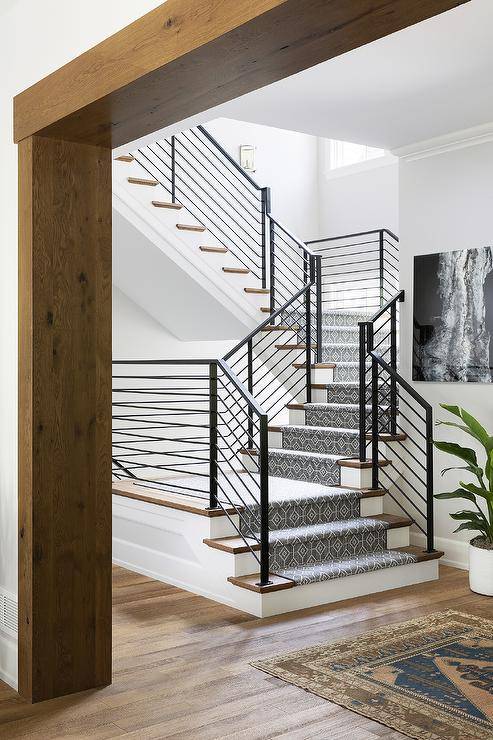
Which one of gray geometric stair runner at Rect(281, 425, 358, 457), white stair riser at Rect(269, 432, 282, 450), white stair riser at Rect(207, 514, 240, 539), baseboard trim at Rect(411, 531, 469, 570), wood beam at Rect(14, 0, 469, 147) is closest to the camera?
wood beam at Rect(14, 0, 469, 147)

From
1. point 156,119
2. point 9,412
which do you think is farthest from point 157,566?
point 156,119

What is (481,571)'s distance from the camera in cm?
503

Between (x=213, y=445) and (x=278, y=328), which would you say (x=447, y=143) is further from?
(x=213, y=445)

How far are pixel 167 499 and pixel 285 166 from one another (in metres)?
4.97

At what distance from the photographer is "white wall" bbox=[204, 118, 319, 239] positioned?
29.0ft

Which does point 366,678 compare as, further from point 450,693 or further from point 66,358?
point 66,358

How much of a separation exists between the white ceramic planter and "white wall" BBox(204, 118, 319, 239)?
5019 mm

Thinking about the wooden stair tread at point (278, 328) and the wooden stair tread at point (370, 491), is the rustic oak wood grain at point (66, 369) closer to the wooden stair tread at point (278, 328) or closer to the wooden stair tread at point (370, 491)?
the wooden stair tread at point (370, 491)

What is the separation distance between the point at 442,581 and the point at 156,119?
3.70m

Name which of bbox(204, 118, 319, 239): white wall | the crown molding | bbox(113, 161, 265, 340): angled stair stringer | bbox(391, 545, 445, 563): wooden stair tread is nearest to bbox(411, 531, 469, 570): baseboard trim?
bbox(391, 545, 445, 563): wooden stair tread

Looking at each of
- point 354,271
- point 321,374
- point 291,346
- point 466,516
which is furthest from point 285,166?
point 466,516

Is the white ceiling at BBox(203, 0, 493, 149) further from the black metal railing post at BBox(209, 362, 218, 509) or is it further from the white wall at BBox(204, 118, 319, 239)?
the white wall at BBox(204, 118, 319, 239)

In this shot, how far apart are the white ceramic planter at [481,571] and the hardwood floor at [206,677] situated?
0.08 m

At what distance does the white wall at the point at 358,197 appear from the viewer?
8.57m
